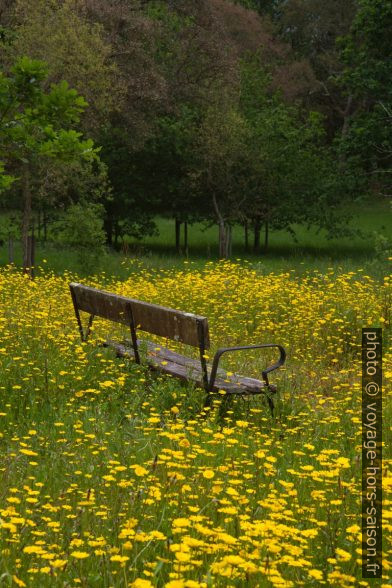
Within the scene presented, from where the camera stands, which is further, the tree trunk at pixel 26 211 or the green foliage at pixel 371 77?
the green foliage at pixel 371 77

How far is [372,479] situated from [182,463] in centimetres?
106

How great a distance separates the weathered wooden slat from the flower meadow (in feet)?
0.58

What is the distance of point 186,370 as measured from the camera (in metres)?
Answer: 6.88

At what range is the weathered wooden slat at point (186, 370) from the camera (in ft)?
20.6

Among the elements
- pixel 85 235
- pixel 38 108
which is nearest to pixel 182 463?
pixel 38 108

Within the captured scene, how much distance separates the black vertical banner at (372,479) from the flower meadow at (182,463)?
0.07m

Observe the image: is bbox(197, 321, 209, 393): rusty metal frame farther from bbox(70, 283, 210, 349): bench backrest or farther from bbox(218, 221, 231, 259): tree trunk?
bbox(218, 221, 231, 259): tree trunk

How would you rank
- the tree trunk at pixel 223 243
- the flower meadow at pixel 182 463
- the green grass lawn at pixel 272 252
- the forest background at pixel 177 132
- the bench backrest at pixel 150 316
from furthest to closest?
the tree trunk at pixel 223 243, the green grass lawn at pixel 272 252, the forest background at pixel 177 132, the bench backrest at pixel 150 316, the flower meadow at pixel 182 463

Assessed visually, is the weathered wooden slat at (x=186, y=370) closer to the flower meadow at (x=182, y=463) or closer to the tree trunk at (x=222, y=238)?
the flower meadow at (x=182, y=463)

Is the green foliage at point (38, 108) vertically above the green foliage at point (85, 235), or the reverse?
the green foliage at point (38, 108)

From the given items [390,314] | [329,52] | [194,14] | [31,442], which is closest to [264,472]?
[31,442]

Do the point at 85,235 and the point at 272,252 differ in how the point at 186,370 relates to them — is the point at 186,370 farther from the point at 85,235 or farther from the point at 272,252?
the point at 272,252

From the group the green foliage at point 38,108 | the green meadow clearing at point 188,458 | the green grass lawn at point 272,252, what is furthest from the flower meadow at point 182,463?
the green grass lawn at point 272,252

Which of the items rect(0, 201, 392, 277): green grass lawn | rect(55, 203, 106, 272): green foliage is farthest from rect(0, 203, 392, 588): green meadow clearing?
rect(55, 203, 106, 272): green foliage
